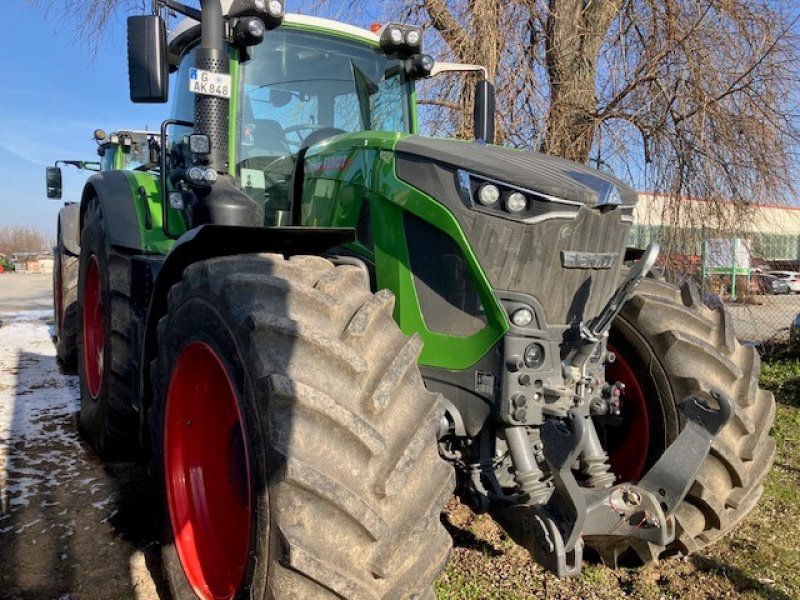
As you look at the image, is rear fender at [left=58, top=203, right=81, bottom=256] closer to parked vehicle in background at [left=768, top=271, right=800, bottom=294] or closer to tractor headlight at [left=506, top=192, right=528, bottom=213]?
tractor headlight at [left=506, top=192, right=528, bottom=213]

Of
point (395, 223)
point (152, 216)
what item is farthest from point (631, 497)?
point (152, 216)

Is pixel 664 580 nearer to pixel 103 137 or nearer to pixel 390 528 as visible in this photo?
pixel 390 528

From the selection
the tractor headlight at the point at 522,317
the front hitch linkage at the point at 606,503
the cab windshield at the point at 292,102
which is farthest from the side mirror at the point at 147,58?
the front hitch linkage at the point at 606,503

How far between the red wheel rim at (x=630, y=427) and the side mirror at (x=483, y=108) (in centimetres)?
152

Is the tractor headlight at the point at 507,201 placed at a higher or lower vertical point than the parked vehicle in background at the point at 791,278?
higher

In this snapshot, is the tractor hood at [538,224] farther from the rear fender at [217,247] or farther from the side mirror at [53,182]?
the side mirror at [53,182]

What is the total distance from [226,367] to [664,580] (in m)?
2.11

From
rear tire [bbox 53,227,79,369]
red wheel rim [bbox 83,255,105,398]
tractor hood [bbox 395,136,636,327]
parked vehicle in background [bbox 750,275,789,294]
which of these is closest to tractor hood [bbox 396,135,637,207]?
tractor hood [bbox 395,136,636,327]

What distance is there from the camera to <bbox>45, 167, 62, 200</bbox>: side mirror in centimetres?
794

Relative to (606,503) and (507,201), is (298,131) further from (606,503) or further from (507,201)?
(606,503)

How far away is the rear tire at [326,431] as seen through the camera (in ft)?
5.84

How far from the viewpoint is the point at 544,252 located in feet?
7.72

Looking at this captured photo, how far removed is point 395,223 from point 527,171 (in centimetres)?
50

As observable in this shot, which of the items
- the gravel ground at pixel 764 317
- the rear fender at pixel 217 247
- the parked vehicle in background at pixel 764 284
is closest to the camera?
the rear fender at pixel 217 247
